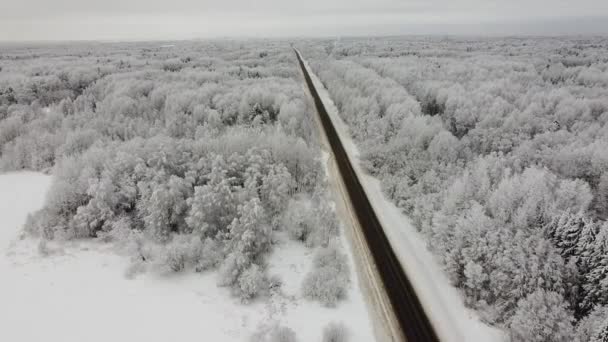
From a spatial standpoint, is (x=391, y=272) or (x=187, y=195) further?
(x=187, y=195)

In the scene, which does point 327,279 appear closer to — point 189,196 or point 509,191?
point 189,196

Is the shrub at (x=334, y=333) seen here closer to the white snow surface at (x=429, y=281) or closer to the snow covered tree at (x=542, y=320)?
the white snow surface at (x=429, y=281)

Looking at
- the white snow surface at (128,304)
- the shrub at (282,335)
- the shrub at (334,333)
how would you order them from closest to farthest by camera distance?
the shrub at (282,335) → the shrub at (334,333) → the white snow surface at (128,304)

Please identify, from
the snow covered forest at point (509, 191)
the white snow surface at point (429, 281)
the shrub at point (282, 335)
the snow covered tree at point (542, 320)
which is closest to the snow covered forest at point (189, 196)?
the shrub at point (282, 335)

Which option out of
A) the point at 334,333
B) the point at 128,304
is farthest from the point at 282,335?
the point at 128,304

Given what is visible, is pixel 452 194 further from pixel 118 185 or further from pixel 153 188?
pixel 118 185

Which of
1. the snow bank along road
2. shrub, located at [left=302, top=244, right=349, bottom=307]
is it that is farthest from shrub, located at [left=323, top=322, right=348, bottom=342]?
the snow bank along road

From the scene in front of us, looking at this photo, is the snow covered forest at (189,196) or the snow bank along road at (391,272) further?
the snow covered forest at (189,196)
